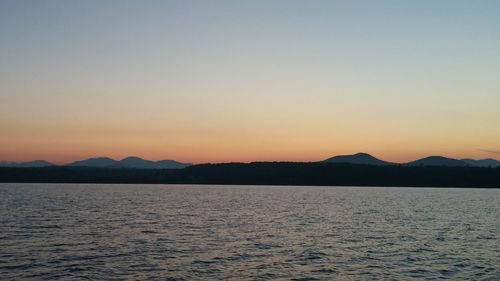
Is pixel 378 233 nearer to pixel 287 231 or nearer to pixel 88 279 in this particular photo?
pixel 287 231

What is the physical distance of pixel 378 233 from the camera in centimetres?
6931

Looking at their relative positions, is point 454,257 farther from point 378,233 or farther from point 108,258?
point 108,258

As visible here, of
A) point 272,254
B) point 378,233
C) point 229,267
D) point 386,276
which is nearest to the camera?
point 386,276

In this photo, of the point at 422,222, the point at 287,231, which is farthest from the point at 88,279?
the point at 422,222

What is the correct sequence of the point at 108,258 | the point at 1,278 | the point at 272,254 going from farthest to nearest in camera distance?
the point at 272,254
the point at 108,258
the point at 1,278

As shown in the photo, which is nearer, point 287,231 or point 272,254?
A: point 272,254

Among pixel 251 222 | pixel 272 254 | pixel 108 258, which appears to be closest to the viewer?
pixel 108 258

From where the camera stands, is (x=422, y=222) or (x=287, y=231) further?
(x=422, y=222)

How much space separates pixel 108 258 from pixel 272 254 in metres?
15.3

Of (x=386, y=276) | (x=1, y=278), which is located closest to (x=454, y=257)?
(x=386, y=276)

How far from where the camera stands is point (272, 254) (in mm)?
48562

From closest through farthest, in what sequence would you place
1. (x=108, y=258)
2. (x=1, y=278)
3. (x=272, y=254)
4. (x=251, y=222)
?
(x=1, y=278) → (x=108, y=258) → (x=272, y=254) → (x=251, y=222)

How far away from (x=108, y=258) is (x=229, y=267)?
1142 centimetres

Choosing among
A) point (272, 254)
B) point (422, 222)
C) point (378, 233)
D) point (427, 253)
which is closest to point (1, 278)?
point (272, 254)
